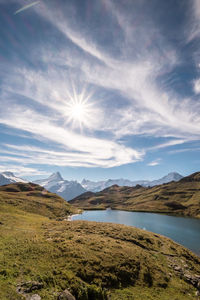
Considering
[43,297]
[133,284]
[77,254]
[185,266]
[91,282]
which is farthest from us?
[185,266]

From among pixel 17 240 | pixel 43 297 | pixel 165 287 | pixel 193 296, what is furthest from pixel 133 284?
pixel 17 240

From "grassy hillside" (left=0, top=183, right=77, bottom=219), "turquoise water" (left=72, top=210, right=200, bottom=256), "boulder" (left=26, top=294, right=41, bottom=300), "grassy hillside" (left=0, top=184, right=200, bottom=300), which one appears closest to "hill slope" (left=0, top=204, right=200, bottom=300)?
"grassy hillside" (left=0, top=184, right=200, bottom=300)

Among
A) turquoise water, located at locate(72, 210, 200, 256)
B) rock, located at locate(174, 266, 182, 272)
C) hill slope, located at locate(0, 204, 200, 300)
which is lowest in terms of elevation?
turquoise water, located at locate(72, 210, 200, 256)

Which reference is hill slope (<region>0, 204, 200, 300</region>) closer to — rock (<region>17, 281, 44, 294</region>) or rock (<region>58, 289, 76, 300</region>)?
rock (<region>17, 281, 44, 294</region>)

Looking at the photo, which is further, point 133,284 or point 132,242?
point 132,242

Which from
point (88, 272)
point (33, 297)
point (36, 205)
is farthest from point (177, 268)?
point (36, 205)

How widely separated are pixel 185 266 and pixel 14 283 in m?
37.1

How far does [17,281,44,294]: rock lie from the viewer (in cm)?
1626

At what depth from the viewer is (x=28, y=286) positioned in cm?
1703

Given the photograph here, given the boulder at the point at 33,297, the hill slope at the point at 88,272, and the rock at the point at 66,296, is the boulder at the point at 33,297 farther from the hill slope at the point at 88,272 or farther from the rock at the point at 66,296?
the rock at the point at 66,296

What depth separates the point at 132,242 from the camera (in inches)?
1663

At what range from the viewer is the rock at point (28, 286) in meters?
16.3

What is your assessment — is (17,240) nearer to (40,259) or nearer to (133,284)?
(40,259)

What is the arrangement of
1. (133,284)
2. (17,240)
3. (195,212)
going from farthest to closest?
(195,212)
(17,240)
(133,284)
